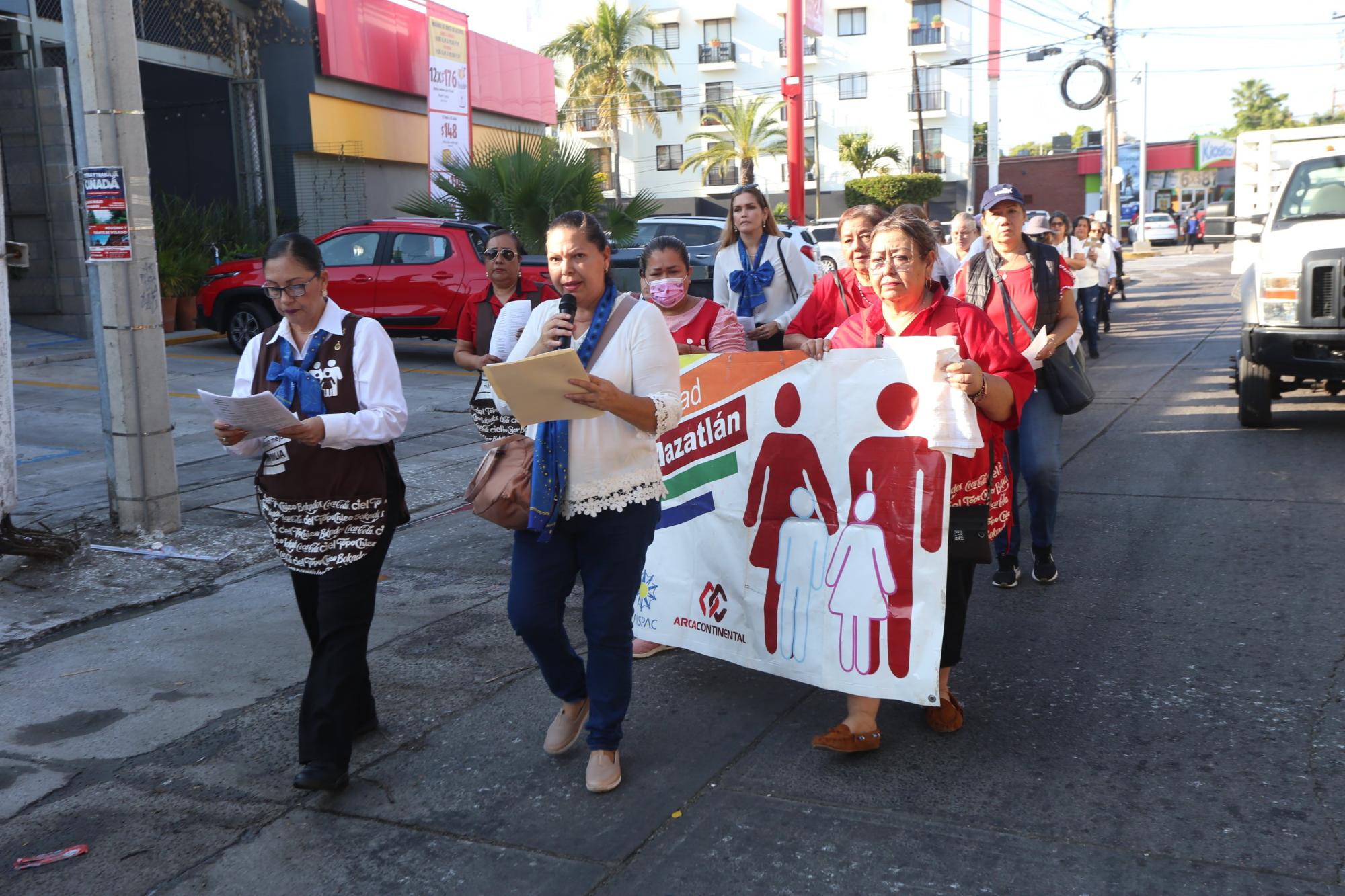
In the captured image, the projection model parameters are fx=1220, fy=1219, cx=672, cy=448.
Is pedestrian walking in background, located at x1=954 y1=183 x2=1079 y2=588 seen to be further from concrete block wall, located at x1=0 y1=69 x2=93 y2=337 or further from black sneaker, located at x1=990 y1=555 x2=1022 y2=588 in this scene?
concrete block wall, located at x1=0 y1=69 x2=93 y2=337

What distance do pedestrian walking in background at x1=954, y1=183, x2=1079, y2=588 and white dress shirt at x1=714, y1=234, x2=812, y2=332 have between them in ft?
3.02

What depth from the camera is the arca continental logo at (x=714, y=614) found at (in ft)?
15.5

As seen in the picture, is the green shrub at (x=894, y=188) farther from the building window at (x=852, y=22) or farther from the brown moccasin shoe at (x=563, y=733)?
the brown moccasin shoe at (x=563, y=733)

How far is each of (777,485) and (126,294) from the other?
4.44 m

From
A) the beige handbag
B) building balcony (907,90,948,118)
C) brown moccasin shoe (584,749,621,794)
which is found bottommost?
brown moccasin shoe (584,749,621,794)

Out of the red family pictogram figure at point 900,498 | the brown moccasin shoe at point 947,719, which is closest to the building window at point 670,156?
the red family pictogram figure at point 900,498

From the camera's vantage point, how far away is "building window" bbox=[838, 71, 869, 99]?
60.8 m

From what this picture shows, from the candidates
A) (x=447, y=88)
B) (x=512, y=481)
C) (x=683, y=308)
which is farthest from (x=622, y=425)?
(x=447, y=88)

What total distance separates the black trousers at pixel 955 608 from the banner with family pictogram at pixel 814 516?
116mm

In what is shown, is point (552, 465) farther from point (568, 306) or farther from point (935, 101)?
point (935, 101)

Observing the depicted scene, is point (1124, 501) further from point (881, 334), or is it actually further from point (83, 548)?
point (83, 548)

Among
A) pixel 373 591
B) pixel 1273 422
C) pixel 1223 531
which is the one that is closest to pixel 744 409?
pixel 373 591

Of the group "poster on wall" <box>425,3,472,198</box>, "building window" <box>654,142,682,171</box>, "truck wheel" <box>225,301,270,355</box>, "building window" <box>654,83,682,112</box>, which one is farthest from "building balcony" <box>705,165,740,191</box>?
"truck wheel" <box>225,301,270,355</box>

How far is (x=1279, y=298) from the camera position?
31.8 ft
